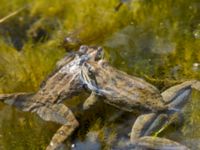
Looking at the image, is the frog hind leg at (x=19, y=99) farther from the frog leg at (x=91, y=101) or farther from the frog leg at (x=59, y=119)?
the frog leg at (x=91, y=101)

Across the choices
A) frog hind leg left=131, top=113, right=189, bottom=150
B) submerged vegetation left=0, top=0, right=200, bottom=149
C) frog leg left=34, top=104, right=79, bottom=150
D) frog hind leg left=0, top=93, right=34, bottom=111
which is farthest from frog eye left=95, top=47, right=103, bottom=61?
frog hind leg left=131, top=113, right=189, bottom=150

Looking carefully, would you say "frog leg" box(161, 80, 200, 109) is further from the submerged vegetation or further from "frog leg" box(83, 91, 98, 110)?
"frog leg" box(83, 91, 98, 110)

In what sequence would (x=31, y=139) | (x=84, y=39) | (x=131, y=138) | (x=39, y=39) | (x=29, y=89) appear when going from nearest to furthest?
(x=131, y=138) < (x=31, y=139) < (x=29, y=89) < (x=84, y=39) < (x=39, y=39)

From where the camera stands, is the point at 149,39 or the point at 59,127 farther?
the point at 149,39

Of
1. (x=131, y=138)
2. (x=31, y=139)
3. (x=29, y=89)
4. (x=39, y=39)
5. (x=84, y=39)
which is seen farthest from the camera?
(x=39, y=39)

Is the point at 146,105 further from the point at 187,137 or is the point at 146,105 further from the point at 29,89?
the point at 29,89

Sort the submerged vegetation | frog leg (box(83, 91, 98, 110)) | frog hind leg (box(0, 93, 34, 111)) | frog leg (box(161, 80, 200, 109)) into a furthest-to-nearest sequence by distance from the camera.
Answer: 1. the submerged vegetation
2. frog hind leg (box(0, 93, 34, 111))
3. frog leg (box(83, 91, 98, 110))
4. frog leg (box(161, 80, 200, 109))

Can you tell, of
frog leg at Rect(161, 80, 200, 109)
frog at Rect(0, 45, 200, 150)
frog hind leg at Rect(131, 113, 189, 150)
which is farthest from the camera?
frog leg at Rect(161, 80, 200, 109)

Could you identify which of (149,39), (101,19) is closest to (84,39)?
(101,19)
